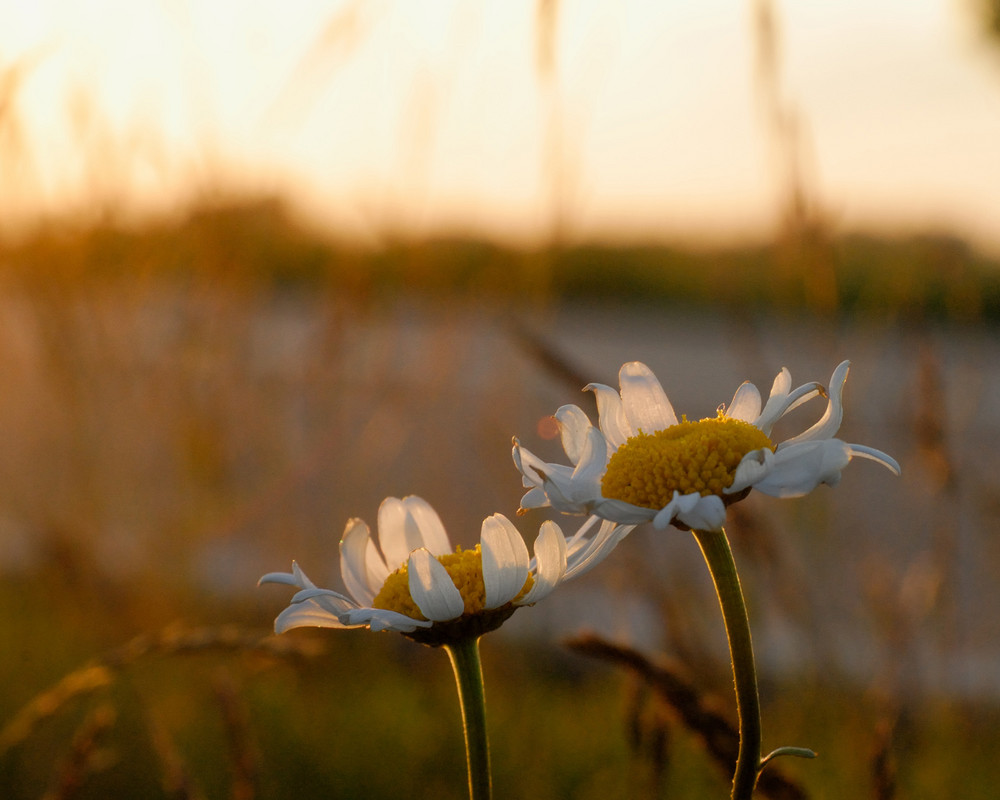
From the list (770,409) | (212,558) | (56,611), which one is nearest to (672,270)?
(212,558)

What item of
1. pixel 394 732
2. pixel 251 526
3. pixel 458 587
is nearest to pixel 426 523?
pixel 458 587

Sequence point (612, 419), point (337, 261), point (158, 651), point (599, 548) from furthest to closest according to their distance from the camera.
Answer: point (337, 261)
point (158, 651)
point (612, 419)
point (599, 548)

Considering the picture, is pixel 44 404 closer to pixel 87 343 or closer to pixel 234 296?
pixel 87 343

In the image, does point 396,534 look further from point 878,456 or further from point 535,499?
point 878,456

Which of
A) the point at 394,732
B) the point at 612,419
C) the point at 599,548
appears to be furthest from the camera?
the point at 394,732

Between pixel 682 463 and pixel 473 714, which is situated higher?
pixel 682 463

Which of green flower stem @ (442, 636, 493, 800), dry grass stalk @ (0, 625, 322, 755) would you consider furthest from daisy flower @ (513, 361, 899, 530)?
dry grass stalk @ (0, 625, 322, 755)
